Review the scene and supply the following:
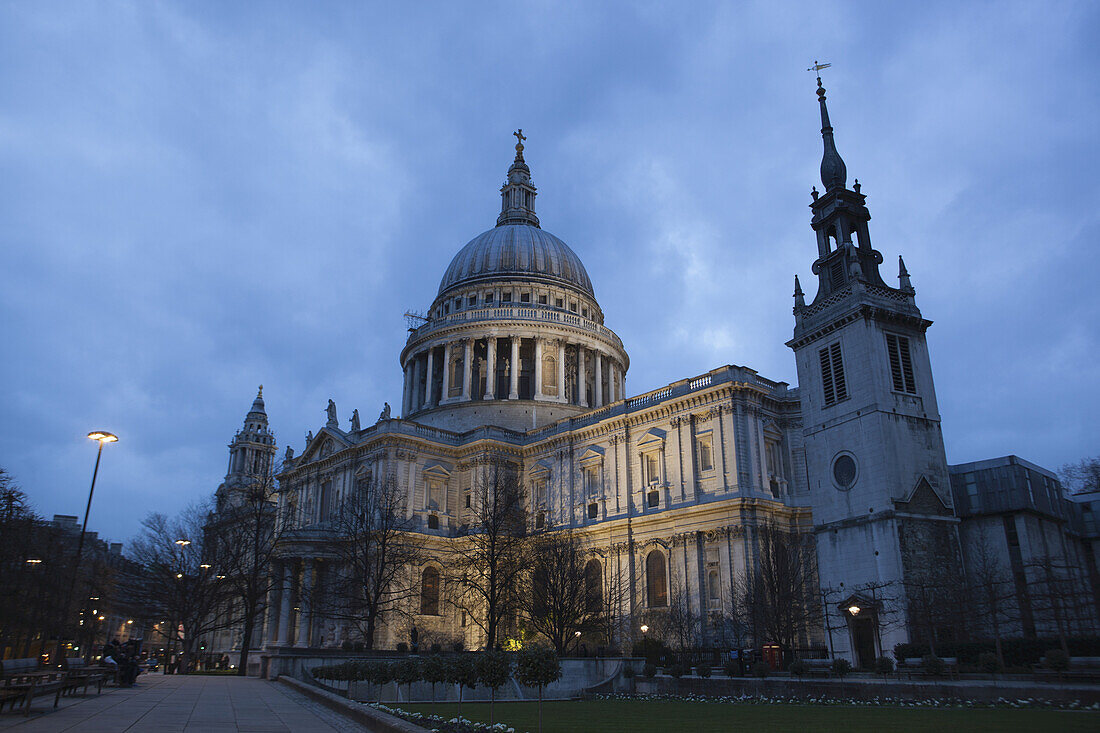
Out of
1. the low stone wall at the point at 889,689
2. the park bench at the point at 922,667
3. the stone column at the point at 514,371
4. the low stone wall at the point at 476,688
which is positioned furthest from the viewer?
the stone column at the point at 514,371

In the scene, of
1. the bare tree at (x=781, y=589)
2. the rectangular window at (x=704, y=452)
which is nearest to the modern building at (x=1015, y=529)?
the bare tree at (x=781, y=589)

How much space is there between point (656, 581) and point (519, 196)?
57.9 meters

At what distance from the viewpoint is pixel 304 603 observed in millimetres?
56875

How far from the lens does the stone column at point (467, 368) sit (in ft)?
240

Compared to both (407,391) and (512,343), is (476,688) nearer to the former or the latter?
(512,343)

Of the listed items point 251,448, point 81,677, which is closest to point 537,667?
point 81,677

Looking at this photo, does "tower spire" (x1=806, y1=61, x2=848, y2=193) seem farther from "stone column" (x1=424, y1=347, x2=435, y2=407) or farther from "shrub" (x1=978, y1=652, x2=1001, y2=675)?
"stone column" (x1=424, y1=347, x2=435, y2=407)

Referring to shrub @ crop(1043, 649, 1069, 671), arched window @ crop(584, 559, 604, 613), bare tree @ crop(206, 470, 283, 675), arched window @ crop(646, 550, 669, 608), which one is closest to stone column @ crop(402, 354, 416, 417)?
bare tree @ crop(206, 470, 283, 675)

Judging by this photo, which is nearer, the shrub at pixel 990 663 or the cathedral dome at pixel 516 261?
the shrub at pixel 990 663

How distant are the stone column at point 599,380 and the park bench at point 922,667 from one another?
47358mm

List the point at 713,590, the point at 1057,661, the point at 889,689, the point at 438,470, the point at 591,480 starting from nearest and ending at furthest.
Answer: the point at 889,689 → the point at 1057,661 → the point at 713,590 → the point at 591,480 → the point at 438,470

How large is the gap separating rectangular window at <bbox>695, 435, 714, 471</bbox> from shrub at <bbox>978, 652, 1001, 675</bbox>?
24.2m

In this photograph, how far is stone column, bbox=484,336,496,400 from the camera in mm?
72438

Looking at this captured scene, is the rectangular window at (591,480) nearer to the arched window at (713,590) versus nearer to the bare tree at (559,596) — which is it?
the bare tree at (559,596)
